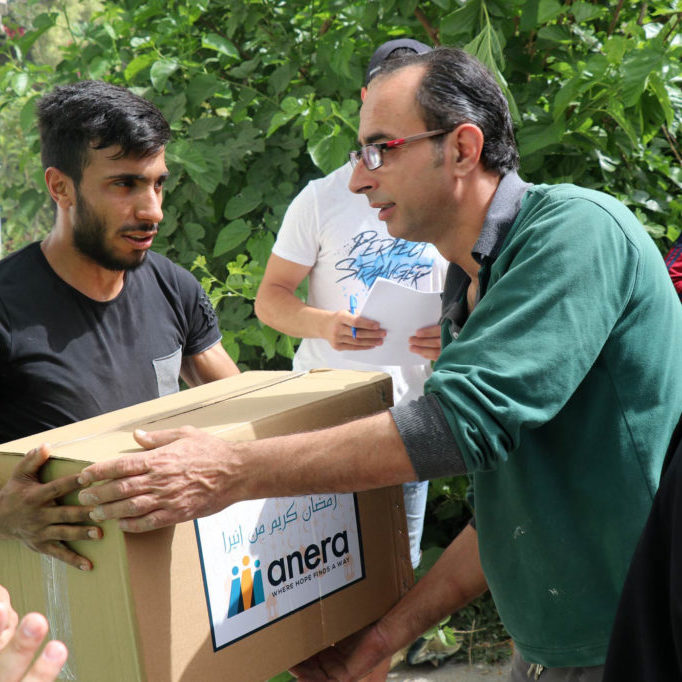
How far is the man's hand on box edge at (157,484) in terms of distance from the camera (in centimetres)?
119

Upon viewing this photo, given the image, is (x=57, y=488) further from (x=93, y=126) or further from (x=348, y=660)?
(x=93, y=126)

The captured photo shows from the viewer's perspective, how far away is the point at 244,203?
335 cm

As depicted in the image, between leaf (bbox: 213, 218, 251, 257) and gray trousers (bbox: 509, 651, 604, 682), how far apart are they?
2.06 m

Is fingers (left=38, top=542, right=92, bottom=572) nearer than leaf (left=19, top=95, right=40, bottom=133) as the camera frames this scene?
Yes

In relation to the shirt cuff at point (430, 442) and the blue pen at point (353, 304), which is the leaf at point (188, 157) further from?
the shirt cuff at point (430, 442)

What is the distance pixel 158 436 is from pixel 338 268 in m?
1.45

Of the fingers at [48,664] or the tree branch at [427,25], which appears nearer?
the fingers at [48,664]

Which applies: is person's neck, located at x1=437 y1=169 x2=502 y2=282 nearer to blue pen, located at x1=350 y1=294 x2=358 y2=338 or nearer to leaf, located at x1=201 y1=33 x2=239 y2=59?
blue pen, located at x1=350 y1=294 x2=358 y2=338

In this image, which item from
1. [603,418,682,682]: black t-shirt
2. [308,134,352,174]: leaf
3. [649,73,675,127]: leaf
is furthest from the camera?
[308,134,352,174]: leaf

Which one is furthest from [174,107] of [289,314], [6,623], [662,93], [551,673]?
[6,623]

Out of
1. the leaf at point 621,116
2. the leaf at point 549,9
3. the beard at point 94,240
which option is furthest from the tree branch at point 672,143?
the beard at point 94,240

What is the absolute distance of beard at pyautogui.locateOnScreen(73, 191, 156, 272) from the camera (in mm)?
1975

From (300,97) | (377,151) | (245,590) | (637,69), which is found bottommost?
Answer: (245,590)

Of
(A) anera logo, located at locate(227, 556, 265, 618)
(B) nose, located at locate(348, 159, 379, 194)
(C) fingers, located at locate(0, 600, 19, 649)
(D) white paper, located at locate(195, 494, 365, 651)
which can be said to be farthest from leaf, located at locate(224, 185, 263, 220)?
(C) fingers, located at locate(0, 600, 19, 649)
